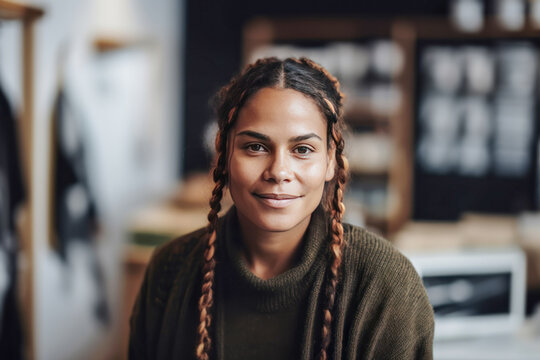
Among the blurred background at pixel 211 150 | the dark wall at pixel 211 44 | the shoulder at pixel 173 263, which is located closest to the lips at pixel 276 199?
the shoulder at pixel 173 263

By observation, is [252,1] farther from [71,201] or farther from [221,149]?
[221,149]

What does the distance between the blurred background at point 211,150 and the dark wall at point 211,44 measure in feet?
0.05

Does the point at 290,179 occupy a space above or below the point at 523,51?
below

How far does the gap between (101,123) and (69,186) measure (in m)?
0.56

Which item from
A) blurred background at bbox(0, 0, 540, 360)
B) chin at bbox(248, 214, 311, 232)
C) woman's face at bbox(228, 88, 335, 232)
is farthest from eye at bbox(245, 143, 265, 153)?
blurred background at bbox(0, 0, 540, 360)

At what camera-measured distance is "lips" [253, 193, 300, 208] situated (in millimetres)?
1002

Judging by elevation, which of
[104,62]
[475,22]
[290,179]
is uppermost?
[475,22]

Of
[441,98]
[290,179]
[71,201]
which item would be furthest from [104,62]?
[290,179]

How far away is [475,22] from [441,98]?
56 centimetres

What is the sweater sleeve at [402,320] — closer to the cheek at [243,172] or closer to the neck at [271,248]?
the neck at [271,248]

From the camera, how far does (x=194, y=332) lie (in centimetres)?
109

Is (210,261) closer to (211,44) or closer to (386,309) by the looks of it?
(386,309)

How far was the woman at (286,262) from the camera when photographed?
1.01m

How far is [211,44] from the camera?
482 centimetres
